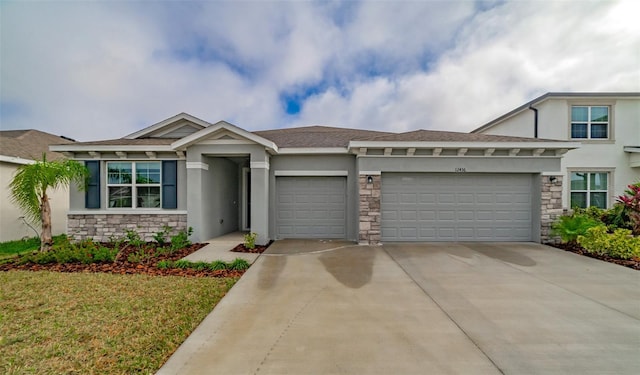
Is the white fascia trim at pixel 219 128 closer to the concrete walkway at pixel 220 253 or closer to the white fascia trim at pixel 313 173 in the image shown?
the white fascia trim at pixel 313 173

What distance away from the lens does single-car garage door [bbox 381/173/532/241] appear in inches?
331

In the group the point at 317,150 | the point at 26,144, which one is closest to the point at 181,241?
the point at 317,150

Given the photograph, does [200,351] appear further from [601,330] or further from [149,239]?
[149,239]

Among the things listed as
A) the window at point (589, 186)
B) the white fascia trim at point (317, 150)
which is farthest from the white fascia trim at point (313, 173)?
the window at point (589, 186)

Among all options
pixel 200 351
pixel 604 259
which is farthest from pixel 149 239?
pixel 604 259

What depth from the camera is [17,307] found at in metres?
3.92

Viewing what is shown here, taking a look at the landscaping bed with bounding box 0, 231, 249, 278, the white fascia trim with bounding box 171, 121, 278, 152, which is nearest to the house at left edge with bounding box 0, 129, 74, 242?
the landscaping bed with bounding box 0, 231, 249, 278

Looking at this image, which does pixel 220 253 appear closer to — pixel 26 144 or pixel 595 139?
pixel 26 144

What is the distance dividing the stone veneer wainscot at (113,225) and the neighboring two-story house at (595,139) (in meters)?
14.8

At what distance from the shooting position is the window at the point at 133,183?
880 cm

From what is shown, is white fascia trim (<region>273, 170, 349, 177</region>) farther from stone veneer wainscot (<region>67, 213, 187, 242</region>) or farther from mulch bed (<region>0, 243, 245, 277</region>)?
mulch bed (<region>0, 243, 245, 277</region>)

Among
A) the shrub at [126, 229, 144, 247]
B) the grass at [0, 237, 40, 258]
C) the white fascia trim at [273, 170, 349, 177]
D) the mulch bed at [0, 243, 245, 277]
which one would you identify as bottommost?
the grass at [0, 237, 40, 258]

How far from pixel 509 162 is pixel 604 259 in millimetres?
3317

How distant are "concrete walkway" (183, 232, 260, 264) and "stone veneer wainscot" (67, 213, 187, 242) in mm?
1476
